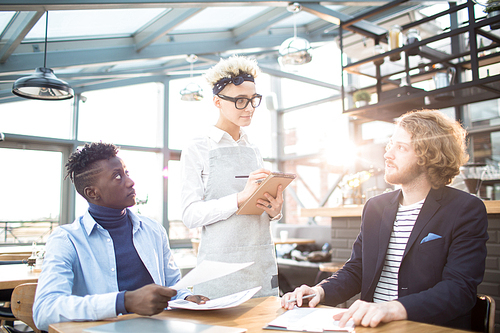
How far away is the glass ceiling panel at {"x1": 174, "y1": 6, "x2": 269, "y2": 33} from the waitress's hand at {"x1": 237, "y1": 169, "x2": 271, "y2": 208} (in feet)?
16.8

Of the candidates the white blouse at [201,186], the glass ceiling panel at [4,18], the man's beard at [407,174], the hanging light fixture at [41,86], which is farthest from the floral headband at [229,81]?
the glass ceiling panel at [4,18]

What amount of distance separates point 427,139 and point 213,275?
3.36 feet

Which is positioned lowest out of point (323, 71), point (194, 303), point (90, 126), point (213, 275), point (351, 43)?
point (194, 303)

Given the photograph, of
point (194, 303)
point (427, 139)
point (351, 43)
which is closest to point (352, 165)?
point (351, 43)

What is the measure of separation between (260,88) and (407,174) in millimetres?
5407

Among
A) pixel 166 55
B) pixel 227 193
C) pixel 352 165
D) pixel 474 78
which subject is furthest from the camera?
pixel 352 165

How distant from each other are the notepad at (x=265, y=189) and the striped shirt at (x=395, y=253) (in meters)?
0.48

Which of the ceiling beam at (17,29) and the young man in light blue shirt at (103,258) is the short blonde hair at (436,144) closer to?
the young man in light blue shirt at (103,258)

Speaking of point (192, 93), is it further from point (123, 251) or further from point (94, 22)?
point (123, 251)

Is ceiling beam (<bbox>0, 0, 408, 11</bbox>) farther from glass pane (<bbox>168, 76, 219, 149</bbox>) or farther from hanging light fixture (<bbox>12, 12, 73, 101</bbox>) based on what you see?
glass pane (<bbox>168, 76, 219, 149</bbox>)

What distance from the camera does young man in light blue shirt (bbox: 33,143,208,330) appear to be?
1036 millimetres

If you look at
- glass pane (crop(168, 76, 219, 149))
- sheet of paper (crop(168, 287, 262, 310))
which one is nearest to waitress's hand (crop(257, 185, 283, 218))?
sheet of paper (crop(168, 287, 262, 310))

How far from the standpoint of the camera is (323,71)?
32.0 ft

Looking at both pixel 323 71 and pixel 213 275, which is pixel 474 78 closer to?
pixel 213 275
